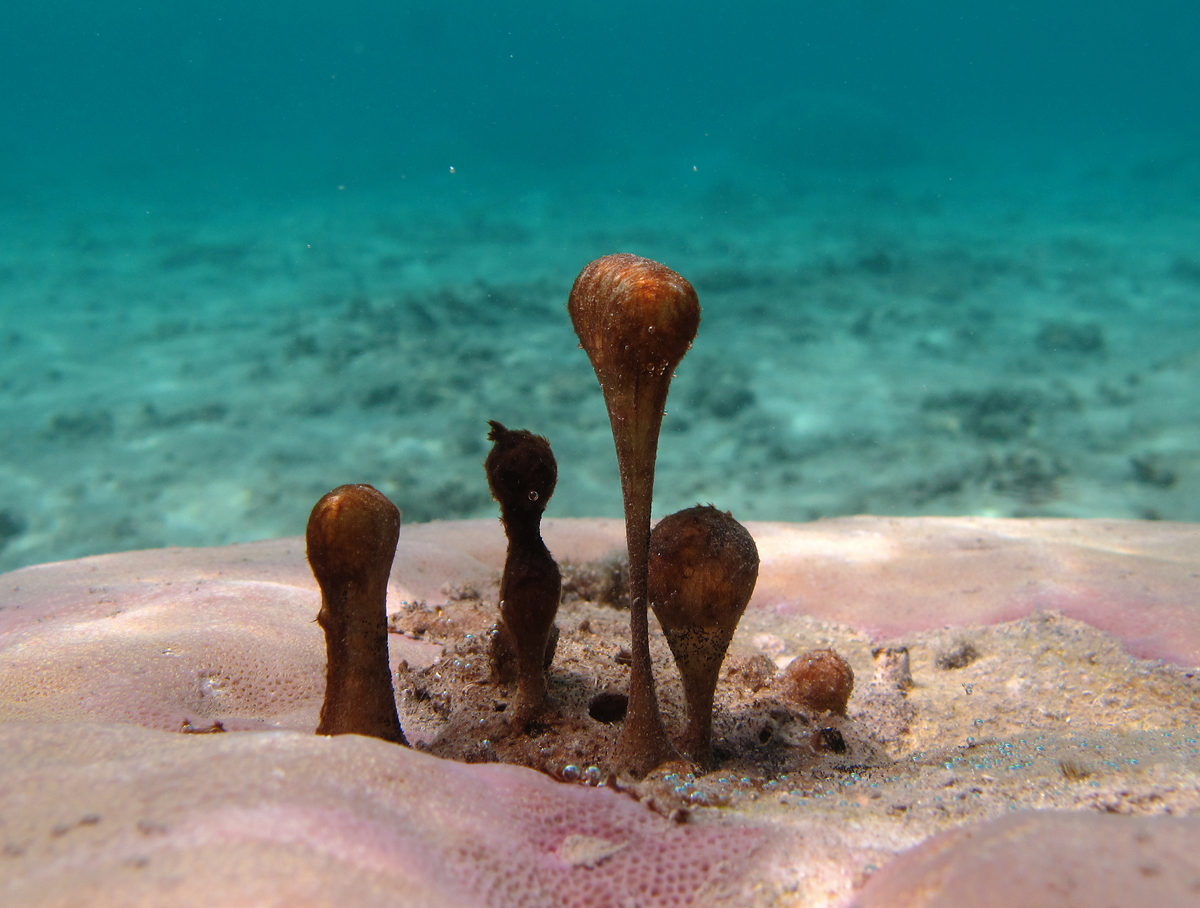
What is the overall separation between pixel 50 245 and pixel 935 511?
19221 millimetres

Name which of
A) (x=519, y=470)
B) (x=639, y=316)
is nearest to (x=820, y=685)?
(x=519, y=470)

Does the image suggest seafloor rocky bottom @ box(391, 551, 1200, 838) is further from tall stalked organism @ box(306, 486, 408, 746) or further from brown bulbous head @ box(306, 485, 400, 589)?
brown bulbous head @ box(306, 485, 400, 589)

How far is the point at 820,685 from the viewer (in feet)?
7.06

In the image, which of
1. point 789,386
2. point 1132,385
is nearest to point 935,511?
point 789,386

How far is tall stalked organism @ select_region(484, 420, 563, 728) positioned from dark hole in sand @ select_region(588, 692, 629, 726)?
0.19 m

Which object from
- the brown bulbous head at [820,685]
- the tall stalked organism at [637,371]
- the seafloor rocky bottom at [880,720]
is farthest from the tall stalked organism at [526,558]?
the brown bulbous head at [820,685]

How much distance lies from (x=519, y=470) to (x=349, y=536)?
45 cm

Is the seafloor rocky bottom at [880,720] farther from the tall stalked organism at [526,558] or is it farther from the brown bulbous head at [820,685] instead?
the tall stalked organism at [526,558]

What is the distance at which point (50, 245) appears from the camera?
1617 centimetres

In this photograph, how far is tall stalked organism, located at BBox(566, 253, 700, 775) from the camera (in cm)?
139

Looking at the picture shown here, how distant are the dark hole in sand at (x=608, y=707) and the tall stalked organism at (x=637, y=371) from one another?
0.38m

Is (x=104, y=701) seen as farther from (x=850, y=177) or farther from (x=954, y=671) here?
(x=850, y=177)

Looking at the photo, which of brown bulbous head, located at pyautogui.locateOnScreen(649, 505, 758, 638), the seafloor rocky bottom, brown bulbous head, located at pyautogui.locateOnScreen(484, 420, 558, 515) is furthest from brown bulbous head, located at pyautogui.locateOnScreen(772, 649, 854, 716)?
brown bulbous head, located at pyautogui.locateOnScreen(484, 420, 558, 515)

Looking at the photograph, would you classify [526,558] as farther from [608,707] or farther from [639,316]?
[639,316]
